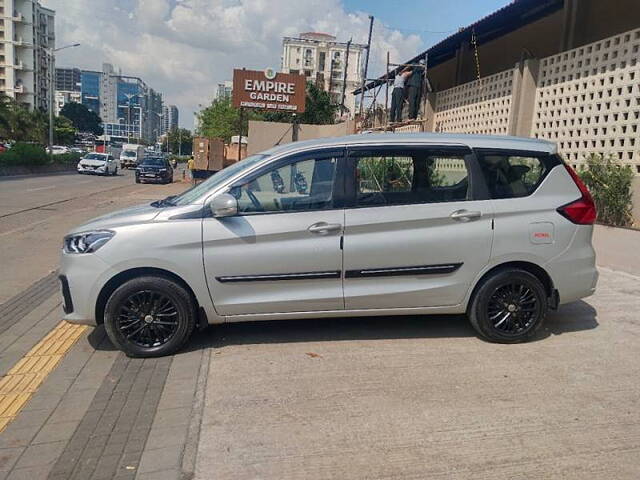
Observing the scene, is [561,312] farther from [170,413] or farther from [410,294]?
[170,413]

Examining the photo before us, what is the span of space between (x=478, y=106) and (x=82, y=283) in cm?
1467

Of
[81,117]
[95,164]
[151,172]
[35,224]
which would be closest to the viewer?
[35,224]

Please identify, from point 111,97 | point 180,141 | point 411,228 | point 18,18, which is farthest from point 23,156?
point 111,97

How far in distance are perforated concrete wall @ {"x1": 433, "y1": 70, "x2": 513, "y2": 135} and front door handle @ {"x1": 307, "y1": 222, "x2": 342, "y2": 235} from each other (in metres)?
11.4

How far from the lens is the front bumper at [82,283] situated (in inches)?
165

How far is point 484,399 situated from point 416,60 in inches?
705

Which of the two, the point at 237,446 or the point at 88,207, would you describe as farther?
the point at 88,207

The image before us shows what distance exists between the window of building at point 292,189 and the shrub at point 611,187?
827 centimetres

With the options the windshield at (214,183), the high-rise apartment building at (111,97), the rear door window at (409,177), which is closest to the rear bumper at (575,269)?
the rear door window at (409,177)

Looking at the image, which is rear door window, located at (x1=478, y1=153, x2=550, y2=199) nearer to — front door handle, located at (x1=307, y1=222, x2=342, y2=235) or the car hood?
front door handle, located at (x1=307, y1=222, x2=342, y2=235)

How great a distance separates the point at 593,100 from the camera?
1135 cm

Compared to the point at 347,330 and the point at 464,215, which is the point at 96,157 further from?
the point at 464,215

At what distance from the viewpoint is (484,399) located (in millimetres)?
3652

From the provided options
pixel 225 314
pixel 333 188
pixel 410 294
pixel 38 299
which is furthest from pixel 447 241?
pixel 38 299
